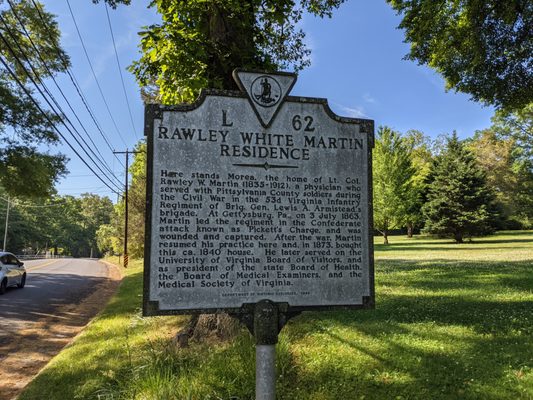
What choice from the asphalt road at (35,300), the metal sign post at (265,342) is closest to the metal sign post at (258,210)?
the metal sign post at (265,342)

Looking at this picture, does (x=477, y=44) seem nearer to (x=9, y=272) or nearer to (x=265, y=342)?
(x=265, y=342)

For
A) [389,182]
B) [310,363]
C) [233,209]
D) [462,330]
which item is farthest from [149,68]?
[389,182]

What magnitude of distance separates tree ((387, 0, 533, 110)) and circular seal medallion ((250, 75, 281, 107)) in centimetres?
782

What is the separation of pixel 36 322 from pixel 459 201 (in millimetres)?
36421

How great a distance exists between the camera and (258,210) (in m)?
3.40

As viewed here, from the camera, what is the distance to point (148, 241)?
3.21 m

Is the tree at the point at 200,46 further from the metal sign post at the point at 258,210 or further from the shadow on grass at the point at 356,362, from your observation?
the metal sign post at the point at 258,210

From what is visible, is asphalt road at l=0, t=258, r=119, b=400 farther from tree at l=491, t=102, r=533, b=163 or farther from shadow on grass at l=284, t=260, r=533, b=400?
tree at l=491, t=102, r=533, b=163

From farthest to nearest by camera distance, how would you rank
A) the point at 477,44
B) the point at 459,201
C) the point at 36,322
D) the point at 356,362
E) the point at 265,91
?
the point at 459,201 → the point at 36,322 → the point at 477,44 → the point at 356,362 → the point at 265,91

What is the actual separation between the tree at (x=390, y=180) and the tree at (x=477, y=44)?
29.1 m

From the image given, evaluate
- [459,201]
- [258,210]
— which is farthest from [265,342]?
[459,201]

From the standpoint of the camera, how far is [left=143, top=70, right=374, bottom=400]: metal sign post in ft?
10.7

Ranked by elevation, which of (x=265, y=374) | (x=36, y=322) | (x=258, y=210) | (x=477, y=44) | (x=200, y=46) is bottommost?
(x=36, y=322)

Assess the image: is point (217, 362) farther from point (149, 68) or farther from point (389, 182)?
point (389, 182)
